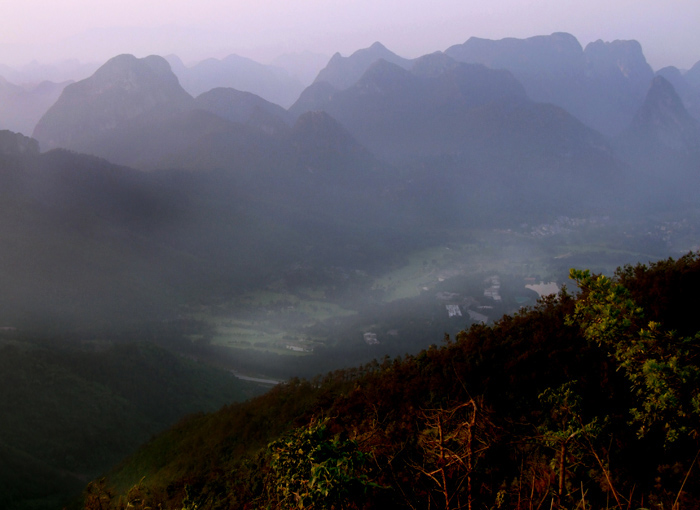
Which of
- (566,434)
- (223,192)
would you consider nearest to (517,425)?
(566,434)

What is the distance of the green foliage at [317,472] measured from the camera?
427 cm

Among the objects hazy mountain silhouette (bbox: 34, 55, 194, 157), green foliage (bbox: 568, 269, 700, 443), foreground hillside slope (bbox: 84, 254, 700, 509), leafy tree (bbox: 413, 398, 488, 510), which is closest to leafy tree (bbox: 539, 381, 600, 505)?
foreground hillside slope (bbox: 84, 254, 700, 509)

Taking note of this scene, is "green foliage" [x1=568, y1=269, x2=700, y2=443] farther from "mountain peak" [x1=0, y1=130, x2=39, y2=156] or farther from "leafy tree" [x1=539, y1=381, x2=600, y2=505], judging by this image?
"mountain peak" [x1=0, y1=130, x2=39, y2=156]

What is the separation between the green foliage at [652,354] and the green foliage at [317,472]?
325cm

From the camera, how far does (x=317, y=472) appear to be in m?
4.32

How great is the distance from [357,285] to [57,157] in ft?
280

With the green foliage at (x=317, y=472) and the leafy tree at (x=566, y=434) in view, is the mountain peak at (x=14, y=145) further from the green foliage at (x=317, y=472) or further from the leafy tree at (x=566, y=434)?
the leafy tree at (x=566, y=434)

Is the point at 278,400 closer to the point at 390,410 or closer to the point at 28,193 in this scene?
the point at 390,410

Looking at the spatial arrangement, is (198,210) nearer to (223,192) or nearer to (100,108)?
(223,192)

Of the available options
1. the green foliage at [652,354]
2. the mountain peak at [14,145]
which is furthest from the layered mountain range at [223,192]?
the green foliage at [652,354]

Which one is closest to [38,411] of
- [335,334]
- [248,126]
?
[335,334]

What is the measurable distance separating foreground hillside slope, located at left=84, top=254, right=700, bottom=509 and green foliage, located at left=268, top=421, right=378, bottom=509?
0.05 ft

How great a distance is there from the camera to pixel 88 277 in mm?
84938

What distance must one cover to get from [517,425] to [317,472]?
5.69m
